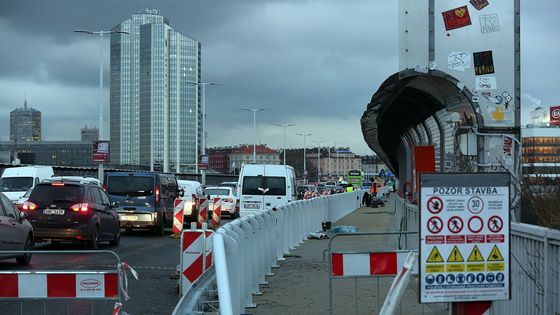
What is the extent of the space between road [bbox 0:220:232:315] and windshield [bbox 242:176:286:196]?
→ 17.4 feet

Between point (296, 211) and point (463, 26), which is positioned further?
point (296, 211)

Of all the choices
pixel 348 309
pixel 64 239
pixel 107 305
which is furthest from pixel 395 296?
pixel 64 239

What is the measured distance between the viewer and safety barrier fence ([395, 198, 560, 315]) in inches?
227

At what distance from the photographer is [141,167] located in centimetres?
6819

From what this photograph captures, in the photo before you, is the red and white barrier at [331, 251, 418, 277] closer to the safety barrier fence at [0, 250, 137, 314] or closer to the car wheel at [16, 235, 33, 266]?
A: the safety barrier fence at [0, 250, 137, 314]

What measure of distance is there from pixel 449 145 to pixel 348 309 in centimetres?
423

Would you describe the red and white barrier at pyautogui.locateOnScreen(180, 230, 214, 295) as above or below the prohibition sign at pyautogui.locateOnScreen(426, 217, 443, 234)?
below

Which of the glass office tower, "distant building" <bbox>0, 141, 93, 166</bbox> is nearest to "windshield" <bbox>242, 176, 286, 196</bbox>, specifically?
the glass office tower

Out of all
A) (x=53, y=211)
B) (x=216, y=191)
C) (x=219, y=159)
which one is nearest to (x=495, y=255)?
(x=53, y=211)

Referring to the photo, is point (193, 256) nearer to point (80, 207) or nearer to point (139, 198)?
point (80, 207)

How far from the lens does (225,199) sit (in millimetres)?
34969

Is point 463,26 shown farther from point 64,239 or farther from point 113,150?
point 113,150

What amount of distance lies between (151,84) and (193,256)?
5278 cm

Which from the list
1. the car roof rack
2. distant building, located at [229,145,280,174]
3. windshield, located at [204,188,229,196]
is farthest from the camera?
distant building, located at [229,145,280,174]
